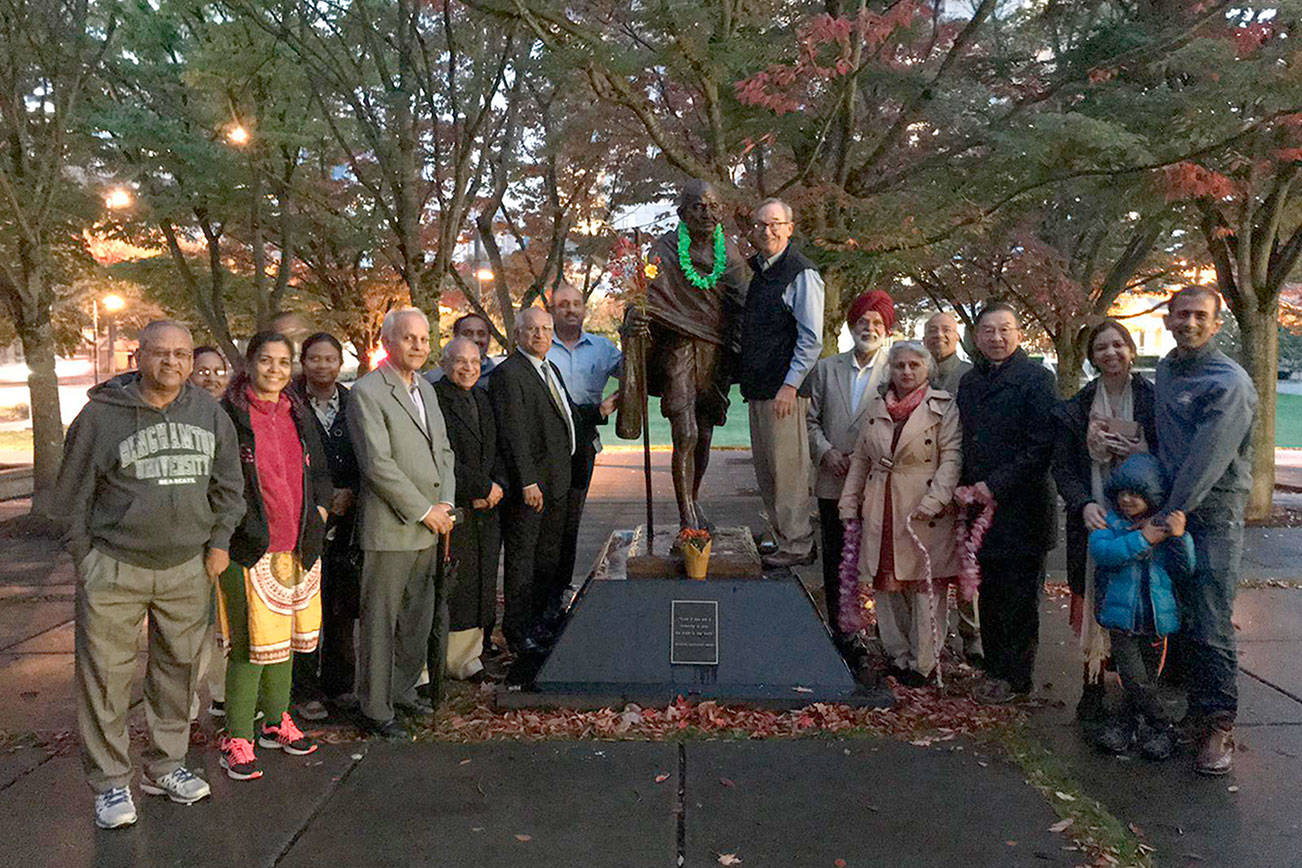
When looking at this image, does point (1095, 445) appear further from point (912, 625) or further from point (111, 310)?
point (111, 310)

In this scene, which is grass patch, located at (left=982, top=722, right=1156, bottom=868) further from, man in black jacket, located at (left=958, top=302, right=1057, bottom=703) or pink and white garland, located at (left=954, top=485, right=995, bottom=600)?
pink and white garland, located at (left=954, top=485, right=995, bottom=600)

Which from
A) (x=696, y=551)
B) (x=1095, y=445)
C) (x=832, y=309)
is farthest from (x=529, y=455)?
(x=832, y=309)

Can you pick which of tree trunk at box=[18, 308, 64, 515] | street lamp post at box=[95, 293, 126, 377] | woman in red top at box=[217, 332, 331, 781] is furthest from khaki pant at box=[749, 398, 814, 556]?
street lamp post at box=[95, 293, 126, 377]

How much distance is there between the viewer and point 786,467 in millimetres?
5770

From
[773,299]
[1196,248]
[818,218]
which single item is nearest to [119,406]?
[773,299]

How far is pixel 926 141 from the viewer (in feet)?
36.9

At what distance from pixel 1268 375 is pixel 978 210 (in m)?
4.49

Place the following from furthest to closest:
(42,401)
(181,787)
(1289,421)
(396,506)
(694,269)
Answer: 1. (1289,421)
2. (42,401)
3. (694,269)
4. (396,506)
5. (181,787)

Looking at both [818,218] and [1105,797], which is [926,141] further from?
[1105,797]

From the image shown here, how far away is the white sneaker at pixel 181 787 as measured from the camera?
13.2ft

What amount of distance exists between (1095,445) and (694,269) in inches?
90.4

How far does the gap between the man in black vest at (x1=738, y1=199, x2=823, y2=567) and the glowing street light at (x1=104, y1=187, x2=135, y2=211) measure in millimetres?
→ 8715

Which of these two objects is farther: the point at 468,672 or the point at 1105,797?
the point at 468,672

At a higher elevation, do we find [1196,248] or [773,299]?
[1196,248]
